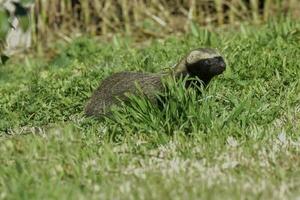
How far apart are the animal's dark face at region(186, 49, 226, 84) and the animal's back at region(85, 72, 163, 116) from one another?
26 centimetres

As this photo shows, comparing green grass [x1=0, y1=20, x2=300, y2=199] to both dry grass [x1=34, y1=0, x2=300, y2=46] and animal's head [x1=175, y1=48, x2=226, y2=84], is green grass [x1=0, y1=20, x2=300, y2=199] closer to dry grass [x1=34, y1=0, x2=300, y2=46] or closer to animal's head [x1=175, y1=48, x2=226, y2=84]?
animal's head [x1=175, y1=48, x2=226, y2=84]

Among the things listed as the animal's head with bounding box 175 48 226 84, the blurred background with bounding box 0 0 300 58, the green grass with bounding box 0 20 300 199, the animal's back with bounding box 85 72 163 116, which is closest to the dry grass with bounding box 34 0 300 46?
the blurred background with bounding box 0 0 300 58

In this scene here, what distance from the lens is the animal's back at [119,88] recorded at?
19.0ft

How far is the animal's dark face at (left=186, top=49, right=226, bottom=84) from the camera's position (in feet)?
18.7

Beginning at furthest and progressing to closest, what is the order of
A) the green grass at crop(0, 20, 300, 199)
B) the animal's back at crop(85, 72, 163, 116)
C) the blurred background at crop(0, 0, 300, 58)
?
the blurred background at crop(0, 0, 300, 58) < the animal's back at crop(85, 72, 163, 116) < the green grass at crop(0, 20, 300, 199)

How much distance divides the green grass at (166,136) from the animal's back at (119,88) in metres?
0.22

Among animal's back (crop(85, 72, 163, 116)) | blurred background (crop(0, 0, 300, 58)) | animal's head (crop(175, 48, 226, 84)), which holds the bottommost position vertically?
blurred background (crop(0, 0, 300, 58))

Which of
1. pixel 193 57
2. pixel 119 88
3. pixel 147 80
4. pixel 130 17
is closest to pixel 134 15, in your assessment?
pixel 130 17

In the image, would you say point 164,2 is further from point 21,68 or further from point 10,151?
point 10,151

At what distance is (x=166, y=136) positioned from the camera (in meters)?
4.88

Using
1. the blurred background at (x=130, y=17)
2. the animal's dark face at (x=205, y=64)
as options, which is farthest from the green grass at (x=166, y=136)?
the blurred background at (x=130, y=17)

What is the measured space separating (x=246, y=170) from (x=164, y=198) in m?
0.70

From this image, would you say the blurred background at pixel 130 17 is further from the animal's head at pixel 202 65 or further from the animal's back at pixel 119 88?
the animal's head at pixel 202 65

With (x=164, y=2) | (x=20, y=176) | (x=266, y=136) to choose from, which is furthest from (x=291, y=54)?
(x=164, y=2)
